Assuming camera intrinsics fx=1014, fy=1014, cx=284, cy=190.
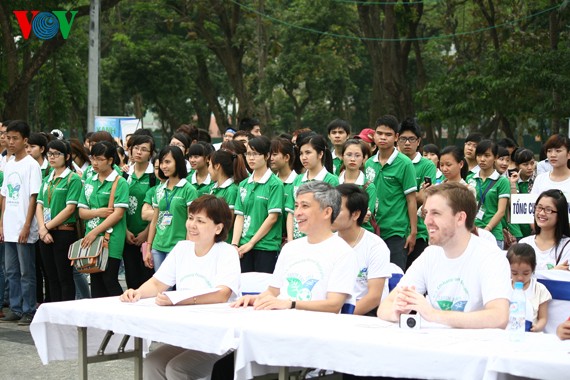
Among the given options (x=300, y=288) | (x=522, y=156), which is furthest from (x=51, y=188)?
(x=522, y=156)

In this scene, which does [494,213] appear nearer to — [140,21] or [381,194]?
[381,194]

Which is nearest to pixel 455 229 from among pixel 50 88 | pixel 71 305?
pixel 71 305

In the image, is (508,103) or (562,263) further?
(508,103)

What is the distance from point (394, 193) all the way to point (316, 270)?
11.1 feet

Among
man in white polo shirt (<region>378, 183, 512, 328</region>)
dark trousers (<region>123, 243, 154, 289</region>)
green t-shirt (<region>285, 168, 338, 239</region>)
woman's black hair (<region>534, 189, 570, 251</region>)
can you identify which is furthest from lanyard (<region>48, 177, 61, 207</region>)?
man in white polo shirt (<region>378, 183, 512, 328</region>)

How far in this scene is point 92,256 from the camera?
9828 mm

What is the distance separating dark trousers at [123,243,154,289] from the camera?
10.5m

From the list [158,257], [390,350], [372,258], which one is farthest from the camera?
[158,257]

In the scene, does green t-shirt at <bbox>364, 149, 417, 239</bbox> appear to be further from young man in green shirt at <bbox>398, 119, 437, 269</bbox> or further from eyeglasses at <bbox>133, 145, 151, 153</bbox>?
eyeglasses at <bbox>133, 145, 151, 153</bbox>

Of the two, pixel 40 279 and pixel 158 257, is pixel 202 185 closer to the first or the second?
pixel 158 257

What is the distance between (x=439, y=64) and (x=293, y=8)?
294 inches

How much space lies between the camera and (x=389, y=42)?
982 inches

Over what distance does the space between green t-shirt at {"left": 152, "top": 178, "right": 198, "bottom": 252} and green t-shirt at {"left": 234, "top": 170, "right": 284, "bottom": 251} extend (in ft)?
1.96

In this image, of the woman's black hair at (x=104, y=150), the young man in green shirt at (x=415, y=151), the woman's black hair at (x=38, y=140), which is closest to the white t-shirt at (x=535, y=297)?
the young man in green shirt at (x=415, y=151)
